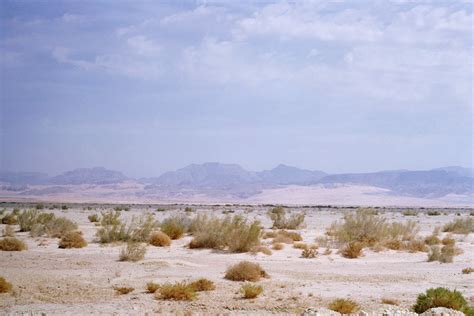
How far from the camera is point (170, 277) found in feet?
57.0

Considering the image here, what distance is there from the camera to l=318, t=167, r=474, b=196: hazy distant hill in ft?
545

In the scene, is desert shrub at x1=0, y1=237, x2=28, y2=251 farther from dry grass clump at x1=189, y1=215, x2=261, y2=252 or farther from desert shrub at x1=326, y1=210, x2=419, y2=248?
desert shrub at x1=326, y1=210, x2=419, y2=248

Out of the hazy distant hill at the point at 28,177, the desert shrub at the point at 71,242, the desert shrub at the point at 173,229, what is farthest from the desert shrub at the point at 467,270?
the hazy distant hill at the point at 28,177

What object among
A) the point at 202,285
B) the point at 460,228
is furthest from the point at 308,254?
the point at 460,228

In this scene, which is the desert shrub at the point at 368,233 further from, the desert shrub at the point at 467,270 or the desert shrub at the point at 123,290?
the desert shrub at the point at 123,290

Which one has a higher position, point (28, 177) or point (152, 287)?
point (28, 177)

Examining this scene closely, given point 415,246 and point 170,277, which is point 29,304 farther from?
point 415,246

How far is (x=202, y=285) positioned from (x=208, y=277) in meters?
1.82

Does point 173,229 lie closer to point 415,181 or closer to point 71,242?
point 71,242

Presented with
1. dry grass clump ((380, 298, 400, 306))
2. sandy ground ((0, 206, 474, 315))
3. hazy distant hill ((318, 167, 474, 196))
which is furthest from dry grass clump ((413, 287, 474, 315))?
hazy distant hill ((318, 167, 474, 196))

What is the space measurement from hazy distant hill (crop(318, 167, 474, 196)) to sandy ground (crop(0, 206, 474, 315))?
149m

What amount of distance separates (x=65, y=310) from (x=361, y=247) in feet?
46.8

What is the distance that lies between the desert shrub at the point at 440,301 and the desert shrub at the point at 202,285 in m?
5.59

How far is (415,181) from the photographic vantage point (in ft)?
619
